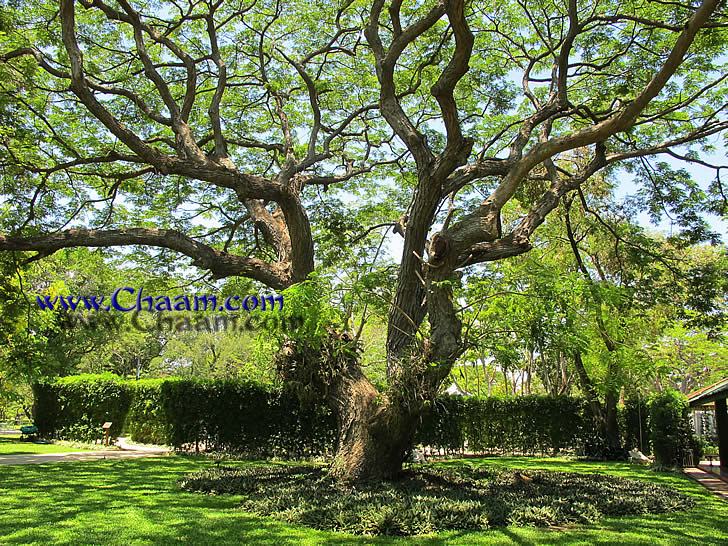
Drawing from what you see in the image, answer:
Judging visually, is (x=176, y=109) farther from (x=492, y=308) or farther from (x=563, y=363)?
(x=563, y=363)

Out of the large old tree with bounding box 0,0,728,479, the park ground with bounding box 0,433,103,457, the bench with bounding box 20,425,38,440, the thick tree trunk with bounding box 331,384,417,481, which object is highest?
the large old tree with bounding box 0,0,728,479

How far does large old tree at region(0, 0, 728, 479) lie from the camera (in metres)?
8.37

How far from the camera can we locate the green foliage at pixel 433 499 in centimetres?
607

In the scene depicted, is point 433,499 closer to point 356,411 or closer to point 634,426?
point 356,411

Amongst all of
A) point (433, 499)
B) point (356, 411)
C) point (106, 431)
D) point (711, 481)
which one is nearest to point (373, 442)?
point (356, 411)

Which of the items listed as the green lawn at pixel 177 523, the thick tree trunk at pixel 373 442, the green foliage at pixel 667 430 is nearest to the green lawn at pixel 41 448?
the green lawn at pixel 177 523

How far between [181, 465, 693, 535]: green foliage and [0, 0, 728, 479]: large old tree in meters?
1.00

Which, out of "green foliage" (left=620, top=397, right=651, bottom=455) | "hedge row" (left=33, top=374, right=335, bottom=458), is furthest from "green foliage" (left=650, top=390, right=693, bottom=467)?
"hedge row" (left=33, top=374, right=335, bottom=458)

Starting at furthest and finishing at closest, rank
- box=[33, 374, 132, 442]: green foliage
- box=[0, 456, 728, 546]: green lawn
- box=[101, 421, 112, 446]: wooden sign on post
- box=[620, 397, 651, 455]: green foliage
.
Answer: box=[620, 397, 651, 455]: green foliage → box=[33, 374, 132, 442]: green foliage → box=[101, 421, 112, 446]: wooden sign on post → box=[0, 456, 728, 546]: green lawn

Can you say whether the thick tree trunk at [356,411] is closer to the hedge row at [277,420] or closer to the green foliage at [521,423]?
the hedge row at [277,420]

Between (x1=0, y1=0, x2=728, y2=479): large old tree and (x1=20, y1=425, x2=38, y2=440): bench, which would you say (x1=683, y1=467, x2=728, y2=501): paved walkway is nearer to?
(x1=0, y1=0, x2=728, y2=479): large old tree

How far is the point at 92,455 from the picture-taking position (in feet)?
45.0

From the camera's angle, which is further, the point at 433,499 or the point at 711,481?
the point at 711,481

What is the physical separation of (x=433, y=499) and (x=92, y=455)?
33.8 feet
